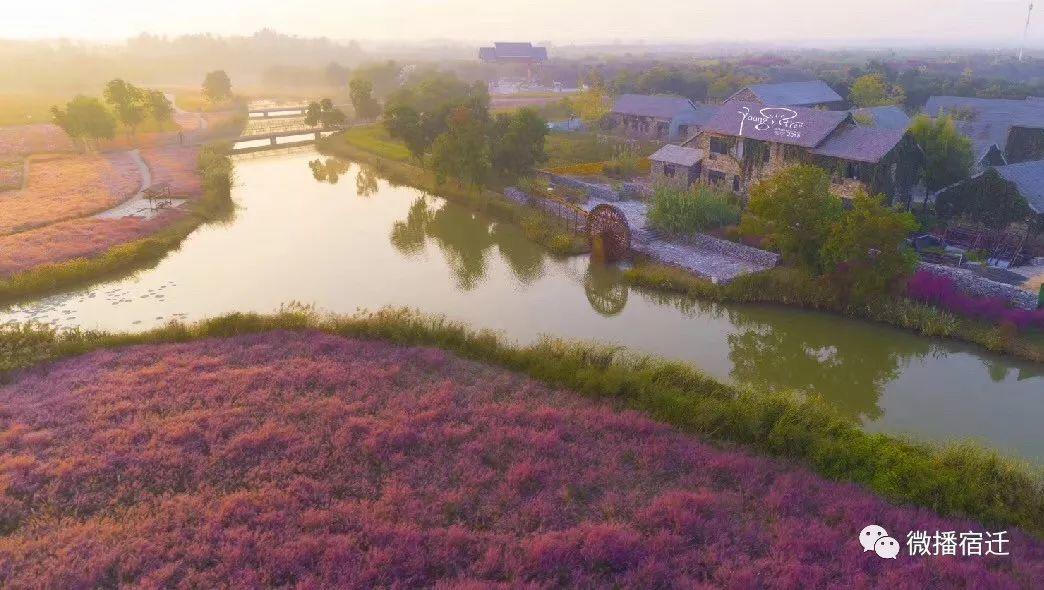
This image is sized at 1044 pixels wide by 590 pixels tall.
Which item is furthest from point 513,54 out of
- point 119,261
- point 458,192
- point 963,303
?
point 963,303

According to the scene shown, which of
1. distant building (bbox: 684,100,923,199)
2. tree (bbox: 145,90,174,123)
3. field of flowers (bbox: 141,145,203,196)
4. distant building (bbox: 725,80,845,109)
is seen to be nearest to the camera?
distant building (bbox: 684,100,923,199)

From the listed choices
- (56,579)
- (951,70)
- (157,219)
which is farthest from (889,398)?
(951,70)

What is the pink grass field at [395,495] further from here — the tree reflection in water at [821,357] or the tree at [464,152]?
the tree at [464,152]

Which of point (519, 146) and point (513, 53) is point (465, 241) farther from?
point (513, 53)

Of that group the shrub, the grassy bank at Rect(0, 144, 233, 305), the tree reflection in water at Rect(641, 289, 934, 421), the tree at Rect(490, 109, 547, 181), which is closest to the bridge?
the grassy bank at Rect(0, 144, 233, 305)

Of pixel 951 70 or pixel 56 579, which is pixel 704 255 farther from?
pixel 951 70

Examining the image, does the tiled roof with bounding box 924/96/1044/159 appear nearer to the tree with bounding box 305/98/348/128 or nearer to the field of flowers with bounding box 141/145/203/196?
the field of flowers with bounding box 141/145/203/196

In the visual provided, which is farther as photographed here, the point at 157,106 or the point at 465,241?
the point at 157,106
